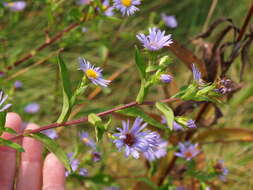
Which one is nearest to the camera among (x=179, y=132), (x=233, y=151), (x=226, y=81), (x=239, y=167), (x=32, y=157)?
(x=226, y=81)

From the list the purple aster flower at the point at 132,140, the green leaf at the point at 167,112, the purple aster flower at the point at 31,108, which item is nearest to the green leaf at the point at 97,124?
the purple aster flower at the point at 132,140

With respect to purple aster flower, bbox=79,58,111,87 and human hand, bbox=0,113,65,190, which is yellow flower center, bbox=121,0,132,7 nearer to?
purple aster flower, bbox=79,58,111,87

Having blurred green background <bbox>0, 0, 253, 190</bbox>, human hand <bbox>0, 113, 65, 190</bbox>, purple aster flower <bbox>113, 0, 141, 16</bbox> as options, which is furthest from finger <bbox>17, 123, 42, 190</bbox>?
purple aster flower <bbox>113, 0, 141, 16</bbox>

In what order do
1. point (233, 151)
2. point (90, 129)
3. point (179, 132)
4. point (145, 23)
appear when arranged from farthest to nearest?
point (145, 23), point (90, 129), point (233, 151), point (179, 132)

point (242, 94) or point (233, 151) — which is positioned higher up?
point (242, 94)

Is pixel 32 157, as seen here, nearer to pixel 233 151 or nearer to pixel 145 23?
pixel 233 151

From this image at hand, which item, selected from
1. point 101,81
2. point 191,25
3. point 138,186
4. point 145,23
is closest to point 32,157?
point 101,81

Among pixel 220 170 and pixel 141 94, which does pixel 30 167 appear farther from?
pixel 220 170
